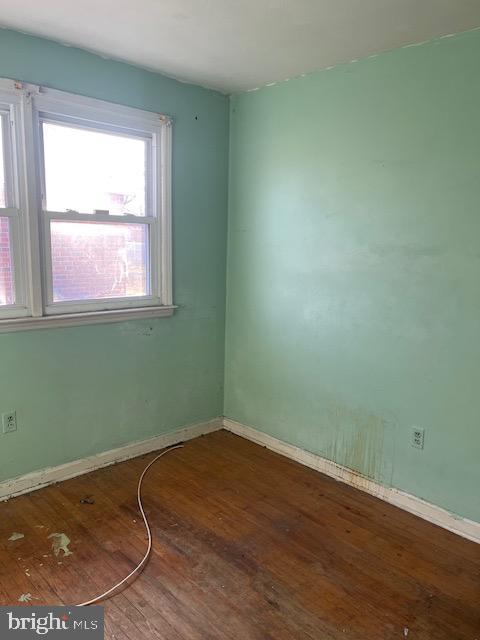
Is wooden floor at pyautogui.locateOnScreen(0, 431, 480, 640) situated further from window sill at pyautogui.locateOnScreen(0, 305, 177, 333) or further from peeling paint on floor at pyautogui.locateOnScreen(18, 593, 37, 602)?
window sill at pyautogui.locateOnScreen(0, 305, 177, 333)

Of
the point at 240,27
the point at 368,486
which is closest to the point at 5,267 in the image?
the point at 240,27

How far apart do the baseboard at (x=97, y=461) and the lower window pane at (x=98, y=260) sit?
102cm

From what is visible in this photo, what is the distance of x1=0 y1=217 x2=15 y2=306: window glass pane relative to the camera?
7.93 ft

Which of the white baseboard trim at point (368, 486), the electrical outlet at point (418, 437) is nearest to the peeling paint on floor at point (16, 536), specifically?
the white baseboard trim at point (368, 486)

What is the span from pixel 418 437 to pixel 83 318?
203 centimetres

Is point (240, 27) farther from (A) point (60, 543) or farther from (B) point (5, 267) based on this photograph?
(A) point (60, 543)

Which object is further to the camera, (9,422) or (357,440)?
(357,440)

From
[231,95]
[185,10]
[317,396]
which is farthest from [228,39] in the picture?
[317,396]

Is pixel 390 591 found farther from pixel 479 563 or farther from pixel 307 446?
pixel 307 446

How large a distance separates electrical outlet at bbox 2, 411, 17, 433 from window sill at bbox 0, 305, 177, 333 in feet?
1.55

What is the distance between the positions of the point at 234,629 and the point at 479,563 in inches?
47.8

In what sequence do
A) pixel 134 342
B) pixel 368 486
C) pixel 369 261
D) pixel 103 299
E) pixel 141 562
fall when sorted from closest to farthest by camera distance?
pixel 141 562 < pixel 369 261 < pixel 368 486 < pixel 103 299 < pixel 134 342

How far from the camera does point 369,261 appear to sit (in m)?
2.62

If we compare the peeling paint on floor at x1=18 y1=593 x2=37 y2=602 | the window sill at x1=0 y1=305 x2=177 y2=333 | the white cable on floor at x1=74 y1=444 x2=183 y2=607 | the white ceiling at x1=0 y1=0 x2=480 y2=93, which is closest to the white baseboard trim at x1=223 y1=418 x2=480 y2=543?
the white cable on floor at x1=74 y1=444 x2=183 y2=607
